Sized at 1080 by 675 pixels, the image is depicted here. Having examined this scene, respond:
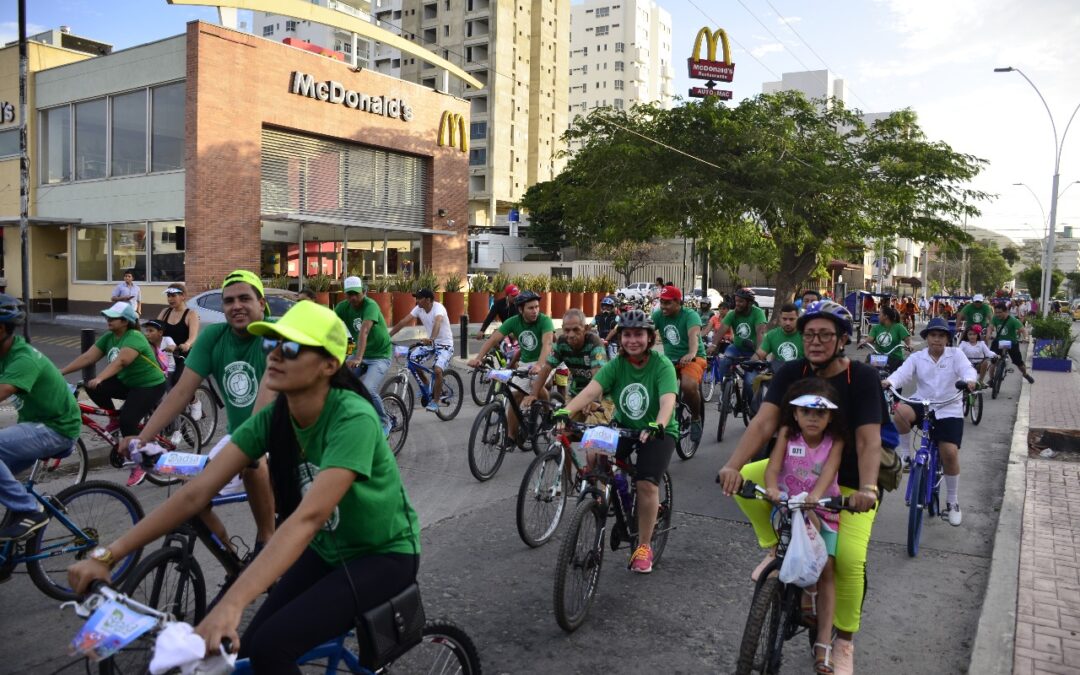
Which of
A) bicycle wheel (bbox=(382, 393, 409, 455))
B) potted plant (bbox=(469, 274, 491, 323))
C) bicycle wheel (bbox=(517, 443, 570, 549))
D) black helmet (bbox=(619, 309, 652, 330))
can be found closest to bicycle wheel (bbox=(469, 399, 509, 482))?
bicycle wheel (bbox=(382, 393, 409, 455))

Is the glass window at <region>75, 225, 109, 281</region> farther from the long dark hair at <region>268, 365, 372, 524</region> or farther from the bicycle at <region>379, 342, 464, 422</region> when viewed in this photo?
the long dark hair at <region>268, 365, 372, 524</region>

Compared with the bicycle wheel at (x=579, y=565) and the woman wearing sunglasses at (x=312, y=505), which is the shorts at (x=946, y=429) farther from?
the woman wearing sunglasses at (x=312, y=505)

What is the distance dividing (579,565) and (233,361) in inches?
93.0

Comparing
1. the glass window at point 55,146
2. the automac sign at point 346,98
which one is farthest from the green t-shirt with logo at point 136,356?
the glass window at point 55,146

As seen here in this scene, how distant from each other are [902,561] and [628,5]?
354 ft

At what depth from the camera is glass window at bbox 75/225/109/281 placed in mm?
24859

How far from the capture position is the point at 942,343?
7.44m

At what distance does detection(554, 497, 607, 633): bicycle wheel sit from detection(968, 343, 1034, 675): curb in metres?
2.05

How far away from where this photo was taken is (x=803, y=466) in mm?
3939

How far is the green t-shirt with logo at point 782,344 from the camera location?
9.60m

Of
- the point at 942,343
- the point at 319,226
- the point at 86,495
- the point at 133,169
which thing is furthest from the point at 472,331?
the point at 86,495

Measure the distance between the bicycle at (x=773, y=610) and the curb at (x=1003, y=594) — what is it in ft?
4.05

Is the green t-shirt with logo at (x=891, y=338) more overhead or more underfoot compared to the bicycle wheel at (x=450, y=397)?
more overhead

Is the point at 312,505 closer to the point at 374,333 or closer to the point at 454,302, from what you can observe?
the point at 374,333
